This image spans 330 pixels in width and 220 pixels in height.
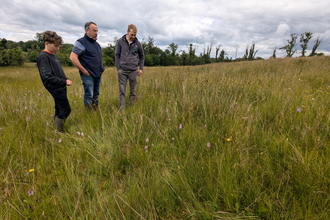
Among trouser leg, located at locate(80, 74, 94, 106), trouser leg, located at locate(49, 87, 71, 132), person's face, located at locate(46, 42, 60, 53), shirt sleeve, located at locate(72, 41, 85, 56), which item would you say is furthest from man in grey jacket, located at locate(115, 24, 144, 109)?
person's face, located at locate(46, 42, 60, 53)

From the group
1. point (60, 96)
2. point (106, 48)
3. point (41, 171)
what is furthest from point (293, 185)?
point (106, 48)

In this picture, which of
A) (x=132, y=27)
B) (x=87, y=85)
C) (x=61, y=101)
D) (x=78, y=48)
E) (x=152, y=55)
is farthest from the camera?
(x=152, y=55)

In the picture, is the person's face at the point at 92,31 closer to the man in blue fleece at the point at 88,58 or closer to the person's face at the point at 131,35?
the man in blue fleece at the point at 88,58

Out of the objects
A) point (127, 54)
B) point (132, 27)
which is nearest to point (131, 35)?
point (132, 27)

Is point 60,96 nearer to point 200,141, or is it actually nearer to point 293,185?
point 200,141

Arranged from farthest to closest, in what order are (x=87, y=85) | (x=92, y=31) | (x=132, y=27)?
(x=132, y=27) < (x=87, y=85) < (x=92, y=31)

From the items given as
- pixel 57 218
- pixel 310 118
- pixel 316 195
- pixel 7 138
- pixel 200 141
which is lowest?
pixel 57 218

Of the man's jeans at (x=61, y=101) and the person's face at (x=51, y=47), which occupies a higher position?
the person's face at (x=51, y=47)

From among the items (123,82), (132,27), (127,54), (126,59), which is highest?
(132,27)

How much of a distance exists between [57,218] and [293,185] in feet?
6.72

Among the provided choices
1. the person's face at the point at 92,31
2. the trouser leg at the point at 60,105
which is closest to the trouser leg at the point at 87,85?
the trouser leg at the point at 60,105

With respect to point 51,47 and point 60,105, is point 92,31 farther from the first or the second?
point 60,105

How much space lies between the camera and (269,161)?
5.00 feet

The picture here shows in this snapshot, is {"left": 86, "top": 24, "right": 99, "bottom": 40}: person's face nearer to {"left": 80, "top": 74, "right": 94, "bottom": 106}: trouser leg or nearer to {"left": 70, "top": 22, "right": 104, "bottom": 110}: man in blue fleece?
{"left": 70, "top": 22, "right": 104, "bottom": 110}: man in blue fleece
